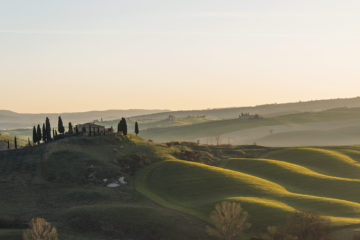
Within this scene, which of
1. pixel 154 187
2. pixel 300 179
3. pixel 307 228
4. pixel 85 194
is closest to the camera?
pixel 307 228

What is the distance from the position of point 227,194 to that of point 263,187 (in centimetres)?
1039

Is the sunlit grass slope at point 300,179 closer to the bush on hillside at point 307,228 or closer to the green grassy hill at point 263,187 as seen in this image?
the green grassy hill at point 263,187

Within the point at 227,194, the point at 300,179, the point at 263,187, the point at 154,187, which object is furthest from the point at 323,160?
the point at 154,187

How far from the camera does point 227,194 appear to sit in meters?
87.0

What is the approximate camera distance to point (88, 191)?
9406 cm

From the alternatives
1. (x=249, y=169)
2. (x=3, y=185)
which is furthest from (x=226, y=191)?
(x=3, y=185)

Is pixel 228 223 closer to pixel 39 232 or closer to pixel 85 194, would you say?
pixel 39 232

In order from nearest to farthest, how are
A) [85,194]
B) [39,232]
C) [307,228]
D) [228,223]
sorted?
[307,228] → [39,232] → [228,223] → [85,194]

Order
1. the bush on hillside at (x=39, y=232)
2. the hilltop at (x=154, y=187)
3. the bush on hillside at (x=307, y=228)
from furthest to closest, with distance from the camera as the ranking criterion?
1. the hilltop at (x=154, y=187)
2. the bush on hillside at (x=39, y=232)
3. the bush on hillside at (x=307, y=228)

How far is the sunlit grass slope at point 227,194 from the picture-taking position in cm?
7138

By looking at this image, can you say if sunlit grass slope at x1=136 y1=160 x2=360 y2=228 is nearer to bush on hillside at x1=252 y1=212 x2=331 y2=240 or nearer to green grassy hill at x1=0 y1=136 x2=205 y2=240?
green grassy hill at x1=0 y1=136 x2=205 y2=240

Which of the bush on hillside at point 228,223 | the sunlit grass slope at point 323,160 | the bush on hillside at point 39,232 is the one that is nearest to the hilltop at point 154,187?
the sunlit grass slope at point 323,160

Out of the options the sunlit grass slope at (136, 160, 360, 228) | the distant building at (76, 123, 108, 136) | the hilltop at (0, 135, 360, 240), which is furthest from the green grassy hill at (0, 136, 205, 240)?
the distant building at (76, 123, 108, 136)

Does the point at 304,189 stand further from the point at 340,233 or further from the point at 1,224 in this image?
the point at 1,224
